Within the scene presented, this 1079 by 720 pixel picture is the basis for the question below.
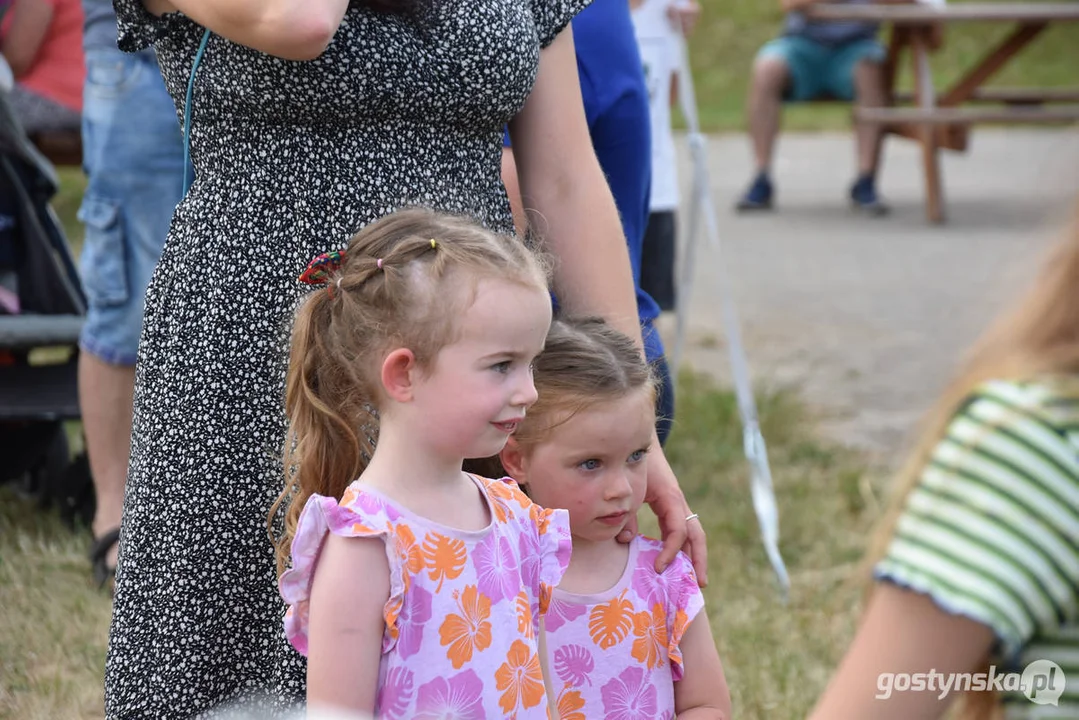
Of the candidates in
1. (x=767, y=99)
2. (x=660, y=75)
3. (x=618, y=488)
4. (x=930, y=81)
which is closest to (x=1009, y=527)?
(x=618, y=488)

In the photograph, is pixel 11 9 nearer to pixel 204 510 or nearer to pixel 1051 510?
pixel 204 510

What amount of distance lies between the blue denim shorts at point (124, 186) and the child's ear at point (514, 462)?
4.98 ft

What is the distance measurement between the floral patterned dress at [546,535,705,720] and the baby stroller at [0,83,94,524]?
2295 mm

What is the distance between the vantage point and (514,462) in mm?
1959

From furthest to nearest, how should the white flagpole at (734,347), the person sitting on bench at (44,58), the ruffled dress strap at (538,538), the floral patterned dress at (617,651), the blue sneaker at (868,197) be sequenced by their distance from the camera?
the blue sneaker at (868,197), the person sitting on bench at (44,58), the white flagpole at (734,347), the floral patterned dress at (617,651), the ruffled dress strap at (538,538)

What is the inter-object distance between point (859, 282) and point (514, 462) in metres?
5.56

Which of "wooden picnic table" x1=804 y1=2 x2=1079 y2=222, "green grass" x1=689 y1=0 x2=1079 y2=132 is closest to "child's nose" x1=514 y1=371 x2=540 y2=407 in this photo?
"wooden picnic table" x1=804 y1=2 x2=1079 y2=222

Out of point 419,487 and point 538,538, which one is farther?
point 538,538

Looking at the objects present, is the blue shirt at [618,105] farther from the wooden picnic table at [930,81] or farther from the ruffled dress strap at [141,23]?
the wooden picnic table at [930,81]

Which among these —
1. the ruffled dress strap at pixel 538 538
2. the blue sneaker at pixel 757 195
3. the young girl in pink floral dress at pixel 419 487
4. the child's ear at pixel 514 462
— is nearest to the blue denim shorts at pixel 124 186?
the child's ear at pixel 514 462

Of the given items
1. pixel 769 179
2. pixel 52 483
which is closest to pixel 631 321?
pixel 52 483

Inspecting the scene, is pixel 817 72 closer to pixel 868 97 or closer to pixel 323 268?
pixel 868 97

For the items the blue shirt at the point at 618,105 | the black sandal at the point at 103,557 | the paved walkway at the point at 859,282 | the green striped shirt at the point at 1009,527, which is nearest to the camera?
the green striped shirt at the point at 1009,527

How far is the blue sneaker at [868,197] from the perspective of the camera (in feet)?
29.7
